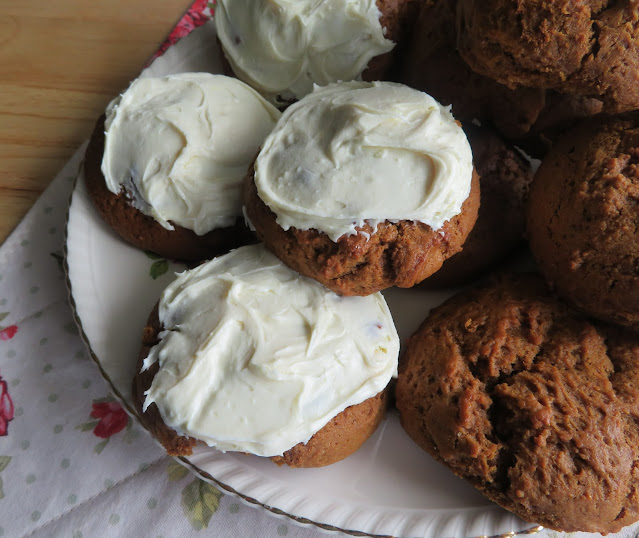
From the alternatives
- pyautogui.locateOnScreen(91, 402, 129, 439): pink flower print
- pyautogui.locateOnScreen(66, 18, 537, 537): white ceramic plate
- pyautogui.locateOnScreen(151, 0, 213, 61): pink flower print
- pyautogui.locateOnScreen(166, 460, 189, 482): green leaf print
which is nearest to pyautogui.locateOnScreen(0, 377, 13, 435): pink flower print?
pyautogui.locateOnScreen(91, 402, 129, 439): pink flower print

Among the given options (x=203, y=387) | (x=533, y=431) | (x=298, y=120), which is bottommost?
(x=203, y=387)

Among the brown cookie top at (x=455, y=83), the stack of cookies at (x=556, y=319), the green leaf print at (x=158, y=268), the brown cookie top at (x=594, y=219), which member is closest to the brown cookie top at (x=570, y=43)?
the stack of cookies at (x=556, y=319)

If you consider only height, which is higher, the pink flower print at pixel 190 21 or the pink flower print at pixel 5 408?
the pink flower print at pixel 190 21

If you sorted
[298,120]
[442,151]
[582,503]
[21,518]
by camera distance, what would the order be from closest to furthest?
1. [582,503]
2. [442,151]
3. [298,120]
4. [21,518]

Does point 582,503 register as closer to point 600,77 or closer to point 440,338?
point 440,338

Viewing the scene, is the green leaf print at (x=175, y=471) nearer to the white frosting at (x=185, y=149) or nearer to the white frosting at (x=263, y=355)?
the white frosting at (x=263, y=355)

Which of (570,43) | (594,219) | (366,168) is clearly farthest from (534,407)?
(570,43)

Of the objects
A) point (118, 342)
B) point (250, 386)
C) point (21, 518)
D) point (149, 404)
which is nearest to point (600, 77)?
point (250, 386)
